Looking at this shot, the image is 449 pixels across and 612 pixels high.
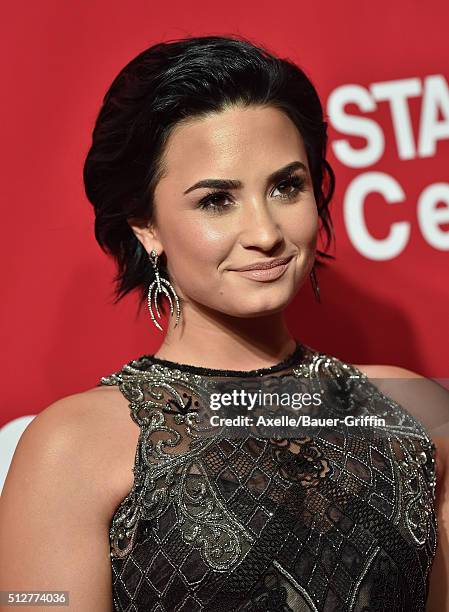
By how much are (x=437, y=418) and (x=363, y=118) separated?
651mm

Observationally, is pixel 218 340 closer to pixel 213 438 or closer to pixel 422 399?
pixel 213 438

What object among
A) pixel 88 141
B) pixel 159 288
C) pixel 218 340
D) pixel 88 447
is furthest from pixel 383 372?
pixel 88 141

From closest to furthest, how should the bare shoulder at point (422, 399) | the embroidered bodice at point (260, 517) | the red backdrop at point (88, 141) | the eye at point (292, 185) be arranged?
the embroidered bodice at point (260, 517)
the eye at point (292, 185)
the bare shoulder at point (422, 399)
the red backdrop at point (88, 141)

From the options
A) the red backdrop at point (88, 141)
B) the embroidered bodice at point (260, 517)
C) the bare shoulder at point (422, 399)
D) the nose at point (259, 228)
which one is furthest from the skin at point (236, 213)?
the red backdrop at point (88, 141)

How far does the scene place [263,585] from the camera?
4.73ft

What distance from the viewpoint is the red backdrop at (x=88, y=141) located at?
6.66ft

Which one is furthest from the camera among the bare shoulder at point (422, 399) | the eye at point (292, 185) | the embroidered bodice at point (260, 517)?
the bare shoulder at point (422, 399)

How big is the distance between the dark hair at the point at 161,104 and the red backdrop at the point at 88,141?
0.37 meters

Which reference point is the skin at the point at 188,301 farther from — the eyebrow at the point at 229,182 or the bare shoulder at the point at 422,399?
the bare shoulder at the point at 422,399

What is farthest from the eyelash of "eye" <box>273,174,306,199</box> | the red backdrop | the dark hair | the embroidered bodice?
the red backdrop

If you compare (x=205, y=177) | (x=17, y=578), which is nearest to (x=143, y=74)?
(x=205, y=177)

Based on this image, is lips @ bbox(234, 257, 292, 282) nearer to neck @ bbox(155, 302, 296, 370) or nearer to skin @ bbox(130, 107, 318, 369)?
skin @ bbox(130, 107, 318, 369)

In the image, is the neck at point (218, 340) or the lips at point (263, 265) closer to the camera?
the lips at point (263, 265)

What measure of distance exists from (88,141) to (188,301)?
1.77 ft
